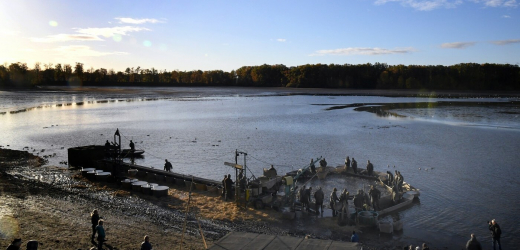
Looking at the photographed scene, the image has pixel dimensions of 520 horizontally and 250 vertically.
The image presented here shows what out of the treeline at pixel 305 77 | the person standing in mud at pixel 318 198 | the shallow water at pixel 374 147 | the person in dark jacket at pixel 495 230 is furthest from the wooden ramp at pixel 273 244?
the treeline at pixel 305 77

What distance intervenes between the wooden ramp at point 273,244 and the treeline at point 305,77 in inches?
5441

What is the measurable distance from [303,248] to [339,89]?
159 meters

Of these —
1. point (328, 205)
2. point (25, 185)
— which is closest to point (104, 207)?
point (25, 185)

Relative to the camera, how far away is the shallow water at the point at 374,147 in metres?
17.2

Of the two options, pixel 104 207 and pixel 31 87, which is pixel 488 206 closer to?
pixel 104 207

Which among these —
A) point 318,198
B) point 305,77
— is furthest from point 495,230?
point 305,77

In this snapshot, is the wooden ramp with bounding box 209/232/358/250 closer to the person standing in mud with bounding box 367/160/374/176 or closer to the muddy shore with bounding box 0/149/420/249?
the muddy shore with bounding box 0/149/420/249

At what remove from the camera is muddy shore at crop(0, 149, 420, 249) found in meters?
13.1

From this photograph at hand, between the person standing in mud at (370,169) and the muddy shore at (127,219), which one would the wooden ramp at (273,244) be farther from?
the person standing in mud at (370,169)

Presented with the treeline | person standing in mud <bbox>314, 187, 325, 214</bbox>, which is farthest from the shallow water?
the treeline

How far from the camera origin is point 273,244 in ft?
27.8

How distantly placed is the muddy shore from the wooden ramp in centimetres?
420

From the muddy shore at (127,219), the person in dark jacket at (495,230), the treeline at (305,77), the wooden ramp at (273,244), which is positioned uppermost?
the treeline at (305,77)

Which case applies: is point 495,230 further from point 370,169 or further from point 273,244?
point 370,169
